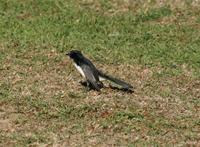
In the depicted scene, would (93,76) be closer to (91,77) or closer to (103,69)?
(91,77)

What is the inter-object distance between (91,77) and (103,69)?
5.25ft

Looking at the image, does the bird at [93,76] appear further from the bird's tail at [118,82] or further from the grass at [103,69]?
the grass at [103,69]

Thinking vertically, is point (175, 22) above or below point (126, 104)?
above

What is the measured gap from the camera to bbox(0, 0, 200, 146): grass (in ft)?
36.8

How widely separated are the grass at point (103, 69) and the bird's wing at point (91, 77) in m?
0.22

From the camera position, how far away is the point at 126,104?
40.4 feet

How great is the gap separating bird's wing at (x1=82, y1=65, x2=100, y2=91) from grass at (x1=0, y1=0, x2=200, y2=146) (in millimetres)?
215

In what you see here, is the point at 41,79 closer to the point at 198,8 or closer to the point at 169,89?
the point at 169,89

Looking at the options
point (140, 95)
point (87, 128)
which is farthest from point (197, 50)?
point (87, 128)

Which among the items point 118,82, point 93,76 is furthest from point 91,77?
point 118,82

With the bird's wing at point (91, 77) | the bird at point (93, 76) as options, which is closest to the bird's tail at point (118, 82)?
the bird at point (93, 76)

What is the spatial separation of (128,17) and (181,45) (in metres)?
2.34

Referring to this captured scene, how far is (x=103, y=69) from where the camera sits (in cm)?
1448

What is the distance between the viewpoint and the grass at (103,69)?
441 inches
